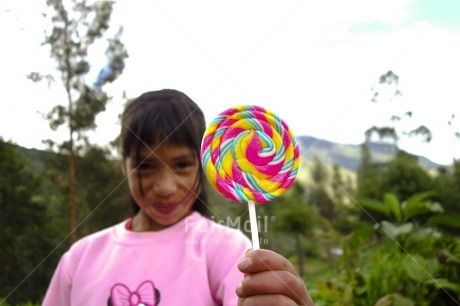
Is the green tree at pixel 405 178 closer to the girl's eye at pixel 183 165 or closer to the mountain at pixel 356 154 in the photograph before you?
the mountain at pixel 356 154

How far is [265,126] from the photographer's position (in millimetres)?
1652

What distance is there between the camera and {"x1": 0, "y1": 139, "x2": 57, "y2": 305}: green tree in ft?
9.09

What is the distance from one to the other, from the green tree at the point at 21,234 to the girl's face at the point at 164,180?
3.74 feet

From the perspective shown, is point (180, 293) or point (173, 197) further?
point (173, 197)

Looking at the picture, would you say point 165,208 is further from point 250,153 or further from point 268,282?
point 268,282

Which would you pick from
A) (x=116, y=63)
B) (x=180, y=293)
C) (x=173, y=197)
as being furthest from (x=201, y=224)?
(x=116, y=63)

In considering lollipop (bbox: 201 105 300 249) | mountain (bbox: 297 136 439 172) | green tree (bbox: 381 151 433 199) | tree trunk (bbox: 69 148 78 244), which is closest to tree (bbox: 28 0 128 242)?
tree trunk (bbox: 69 148 78 244)

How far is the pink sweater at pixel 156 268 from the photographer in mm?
1771

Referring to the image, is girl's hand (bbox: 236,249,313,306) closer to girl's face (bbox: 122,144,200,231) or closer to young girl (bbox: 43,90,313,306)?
young girl (bbox: 43,90,313,306)

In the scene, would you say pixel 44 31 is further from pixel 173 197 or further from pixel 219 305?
pixel 219 305

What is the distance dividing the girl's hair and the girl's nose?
120 mm

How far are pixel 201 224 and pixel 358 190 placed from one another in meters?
5.16

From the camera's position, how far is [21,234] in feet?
9.60

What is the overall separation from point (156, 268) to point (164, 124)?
1.72 feet
